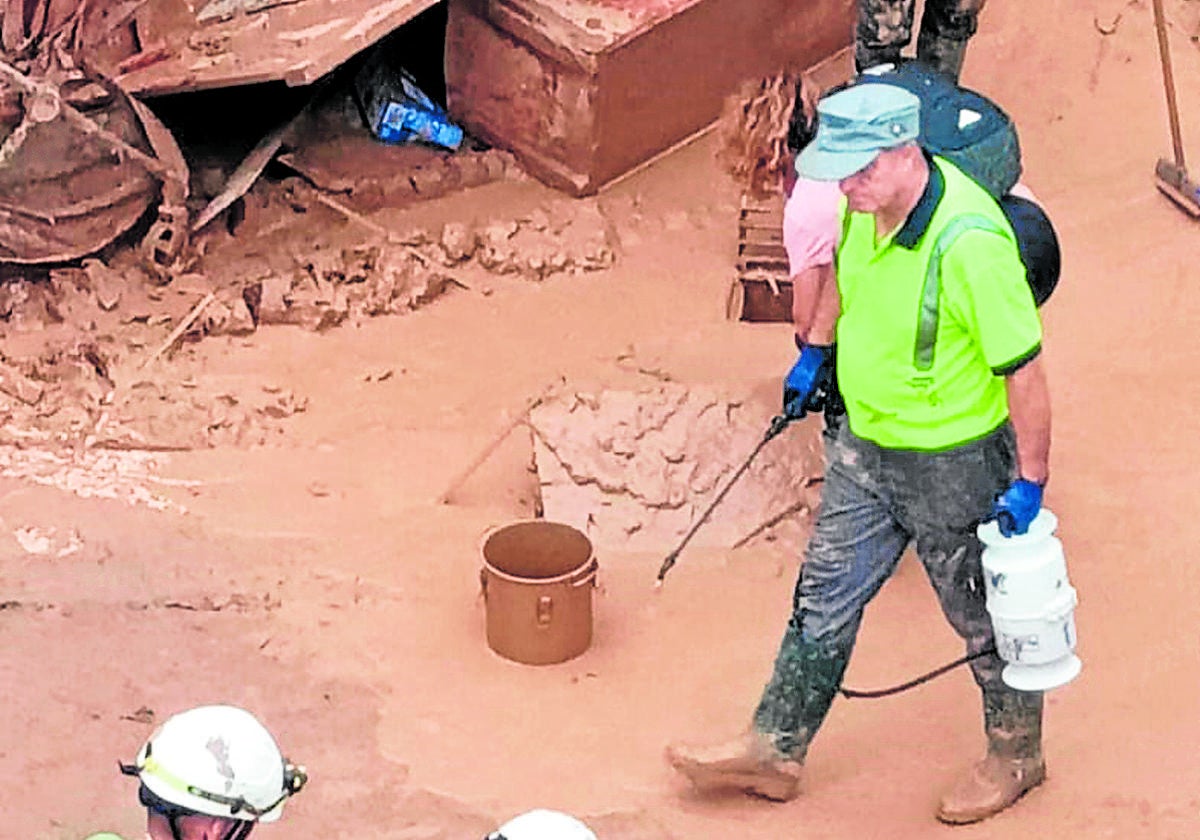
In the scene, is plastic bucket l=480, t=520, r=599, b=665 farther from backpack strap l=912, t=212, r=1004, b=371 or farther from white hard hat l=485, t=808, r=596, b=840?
white hard hat l=485, t=808, r=596, b=840

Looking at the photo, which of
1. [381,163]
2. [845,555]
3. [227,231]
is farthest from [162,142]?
[845,555]

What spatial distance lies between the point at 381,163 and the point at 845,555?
3912mm

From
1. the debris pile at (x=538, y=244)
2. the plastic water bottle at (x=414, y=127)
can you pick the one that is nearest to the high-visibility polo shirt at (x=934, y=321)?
the debris pile at (x=538, y=244)

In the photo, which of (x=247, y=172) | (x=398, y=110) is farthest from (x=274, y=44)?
(x=398, y=110)

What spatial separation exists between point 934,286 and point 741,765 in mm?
1382

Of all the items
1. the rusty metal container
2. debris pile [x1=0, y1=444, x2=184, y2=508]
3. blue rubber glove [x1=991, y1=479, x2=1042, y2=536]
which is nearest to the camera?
blue rubber glove [x1=991, y1=479, x2=1042, y2=536]

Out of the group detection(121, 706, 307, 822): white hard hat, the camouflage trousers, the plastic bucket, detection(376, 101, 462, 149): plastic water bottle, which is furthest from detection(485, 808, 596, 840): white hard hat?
detection(376, 101, 462, 149): plastic water bottle

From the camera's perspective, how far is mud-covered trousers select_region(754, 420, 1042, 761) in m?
4.64

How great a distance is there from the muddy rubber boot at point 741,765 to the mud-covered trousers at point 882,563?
0.03 meters

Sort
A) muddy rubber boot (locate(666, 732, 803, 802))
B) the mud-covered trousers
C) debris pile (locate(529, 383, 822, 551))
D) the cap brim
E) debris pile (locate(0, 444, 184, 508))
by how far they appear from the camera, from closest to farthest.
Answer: the cap brim
the mud-covered trousers
muddy rubber boot (locate(666, 732, 803, 802))
debris pile (locate(529, 383, 822, 551))
debris pile (locate(0, 444, 184, 508))

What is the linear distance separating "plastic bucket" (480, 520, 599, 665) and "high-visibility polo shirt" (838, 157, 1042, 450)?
122 centimetres

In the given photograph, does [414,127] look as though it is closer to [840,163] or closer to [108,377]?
[108,377]

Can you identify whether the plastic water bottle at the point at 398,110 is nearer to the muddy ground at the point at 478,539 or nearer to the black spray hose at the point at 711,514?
the muddy ground at the point at 478,539

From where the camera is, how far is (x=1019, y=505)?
445 cm
